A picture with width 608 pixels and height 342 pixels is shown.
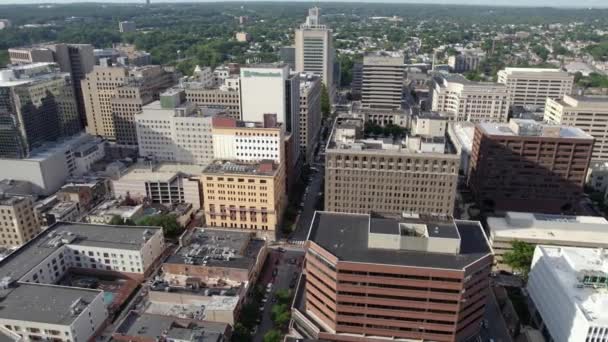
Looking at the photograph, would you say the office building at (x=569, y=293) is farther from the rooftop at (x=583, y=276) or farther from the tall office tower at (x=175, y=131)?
the tall office tower at (x=175, y=131)

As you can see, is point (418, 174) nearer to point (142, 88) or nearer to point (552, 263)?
point (552, 263)

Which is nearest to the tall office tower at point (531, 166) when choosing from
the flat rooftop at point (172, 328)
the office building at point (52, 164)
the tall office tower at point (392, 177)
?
the tall office tower at point (392, 177)

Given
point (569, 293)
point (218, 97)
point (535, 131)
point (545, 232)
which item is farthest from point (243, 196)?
point (535, 131)

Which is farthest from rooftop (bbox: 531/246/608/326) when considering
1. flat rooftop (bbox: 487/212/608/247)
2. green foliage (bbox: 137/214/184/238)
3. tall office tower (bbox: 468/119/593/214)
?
green foliage (bbox: 137/214/184/238)

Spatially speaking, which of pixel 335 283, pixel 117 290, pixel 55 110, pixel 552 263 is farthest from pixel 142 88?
pixel 552 263

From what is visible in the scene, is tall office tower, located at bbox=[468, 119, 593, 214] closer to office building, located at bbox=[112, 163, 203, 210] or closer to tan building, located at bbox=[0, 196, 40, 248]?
office building, located at bbox=[112, 163, 203, 210]

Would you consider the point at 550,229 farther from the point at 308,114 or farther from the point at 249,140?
the point at 308,114
